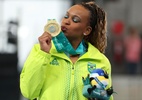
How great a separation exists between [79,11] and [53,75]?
0.57 m

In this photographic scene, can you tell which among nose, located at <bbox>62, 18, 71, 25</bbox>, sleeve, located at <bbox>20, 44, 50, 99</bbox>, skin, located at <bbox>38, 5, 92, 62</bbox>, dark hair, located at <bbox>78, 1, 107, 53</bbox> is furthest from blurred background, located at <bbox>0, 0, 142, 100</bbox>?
sleeve, located at <bbox>20, 44, 50, 99</bbox>

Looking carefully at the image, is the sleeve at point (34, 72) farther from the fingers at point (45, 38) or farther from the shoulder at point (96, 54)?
the shoulder at point (96, 54)

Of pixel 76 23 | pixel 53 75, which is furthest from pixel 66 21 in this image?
pixel 53 75

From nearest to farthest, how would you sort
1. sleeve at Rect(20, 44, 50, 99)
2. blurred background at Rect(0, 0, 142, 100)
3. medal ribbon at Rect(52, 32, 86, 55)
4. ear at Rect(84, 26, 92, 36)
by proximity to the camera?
sleeve at Rect(20, 44, 50, 99)
medal ribbon at Rect(52, 32, 86, 55)
ear at Rect(84, 26, 92, 36)
blurred background at Rect(0, 0, 142, 100)

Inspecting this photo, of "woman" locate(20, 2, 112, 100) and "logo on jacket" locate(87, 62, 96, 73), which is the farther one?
"logo on jacket" locate(87, 62, 96, 73)

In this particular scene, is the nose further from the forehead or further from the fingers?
the fingers

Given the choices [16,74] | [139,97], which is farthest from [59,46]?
[139,97]

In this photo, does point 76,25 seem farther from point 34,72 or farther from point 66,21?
point 34,72

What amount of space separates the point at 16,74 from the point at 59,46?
897 centimetres

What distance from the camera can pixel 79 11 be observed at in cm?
473

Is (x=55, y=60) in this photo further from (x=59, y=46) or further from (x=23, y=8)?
(x=23, y=8)

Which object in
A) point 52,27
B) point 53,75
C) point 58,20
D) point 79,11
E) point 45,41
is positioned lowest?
point 53,75

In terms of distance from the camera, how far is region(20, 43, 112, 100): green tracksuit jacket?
4.39 metres

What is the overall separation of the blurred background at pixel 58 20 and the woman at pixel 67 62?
27.8ft
